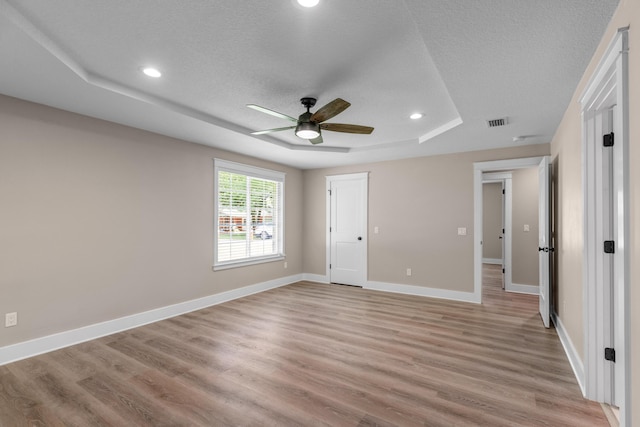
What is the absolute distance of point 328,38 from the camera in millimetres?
2080

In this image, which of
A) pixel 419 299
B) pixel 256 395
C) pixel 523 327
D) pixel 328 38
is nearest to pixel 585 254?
pixel 523 327

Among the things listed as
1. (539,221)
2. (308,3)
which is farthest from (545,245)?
(308,3)

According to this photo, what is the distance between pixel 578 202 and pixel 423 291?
3.14m

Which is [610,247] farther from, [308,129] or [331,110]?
[308,129]

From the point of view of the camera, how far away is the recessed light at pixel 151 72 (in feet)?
8.25

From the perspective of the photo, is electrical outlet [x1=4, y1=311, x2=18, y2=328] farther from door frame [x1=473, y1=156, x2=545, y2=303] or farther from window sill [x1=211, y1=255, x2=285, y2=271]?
door frame [x1=473, y1=156, x2=545, y2=303]

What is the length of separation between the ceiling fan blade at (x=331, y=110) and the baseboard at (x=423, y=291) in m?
3.74

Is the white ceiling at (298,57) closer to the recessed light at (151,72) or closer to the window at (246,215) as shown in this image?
the recessed light at (151,72)

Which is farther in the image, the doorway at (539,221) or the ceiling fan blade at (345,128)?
the doorway at (539,221)

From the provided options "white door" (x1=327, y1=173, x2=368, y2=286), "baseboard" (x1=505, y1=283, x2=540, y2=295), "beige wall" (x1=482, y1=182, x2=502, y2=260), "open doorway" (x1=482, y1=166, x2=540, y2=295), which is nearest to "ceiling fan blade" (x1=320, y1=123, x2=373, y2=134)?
"white door" (x1=327, y1=173, x2=368, y2=286)

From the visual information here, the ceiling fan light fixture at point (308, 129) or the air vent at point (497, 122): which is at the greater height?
the air vent at point (497, 122)

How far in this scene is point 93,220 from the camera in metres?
3.46

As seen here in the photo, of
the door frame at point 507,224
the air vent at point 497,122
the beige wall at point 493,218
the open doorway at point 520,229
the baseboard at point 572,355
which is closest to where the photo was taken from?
the baseboard at point 572,355

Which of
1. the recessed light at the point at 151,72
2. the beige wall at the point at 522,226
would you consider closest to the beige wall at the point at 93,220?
the recessed light at the point at 151,72
